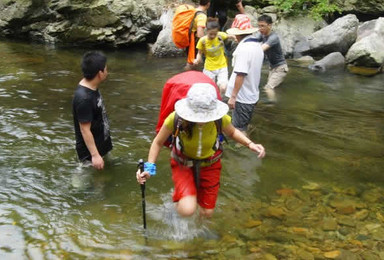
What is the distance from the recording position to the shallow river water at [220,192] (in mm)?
4152

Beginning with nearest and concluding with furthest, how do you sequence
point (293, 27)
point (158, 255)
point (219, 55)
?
point (158, 255) < point (219, 55) < point (293, 27)

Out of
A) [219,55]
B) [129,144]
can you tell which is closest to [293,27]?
[219,55]

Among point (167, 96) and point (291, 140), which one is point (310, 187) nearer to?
point (291, 140)

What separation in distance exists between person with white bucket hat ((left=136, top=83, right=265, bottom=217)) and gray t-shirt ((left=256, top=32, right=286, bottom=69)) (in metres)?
4.50

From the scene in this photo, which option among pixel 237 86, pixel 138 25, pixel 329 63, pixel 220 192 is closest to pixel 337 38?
pixel 329 63

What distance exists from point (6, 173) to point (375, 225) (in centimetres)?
464

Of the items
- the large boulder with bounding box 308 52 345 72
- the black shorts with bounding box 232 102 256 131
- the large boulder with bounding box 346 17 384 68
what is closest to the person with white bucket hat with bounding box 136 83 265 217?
the black shorts with bounding box 232 102 256 131

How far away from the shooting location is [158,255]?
13.1 ft

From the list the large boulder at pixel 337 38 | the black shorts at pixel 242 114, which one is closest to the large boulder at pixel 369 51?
the large boulder at pixel 337 38

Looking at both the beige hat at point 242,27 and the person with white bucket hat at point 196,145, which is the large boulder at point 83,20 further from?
the person with white bucket hat at point 196,145

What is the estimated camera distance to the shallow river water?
4.15m

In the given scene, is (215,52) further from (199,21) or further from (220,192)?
(220,192)

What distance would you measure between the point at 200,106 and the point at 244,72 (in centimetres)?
224

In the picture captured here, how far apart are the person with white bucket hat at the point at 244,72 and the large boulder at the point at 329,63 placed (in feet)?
21.3
